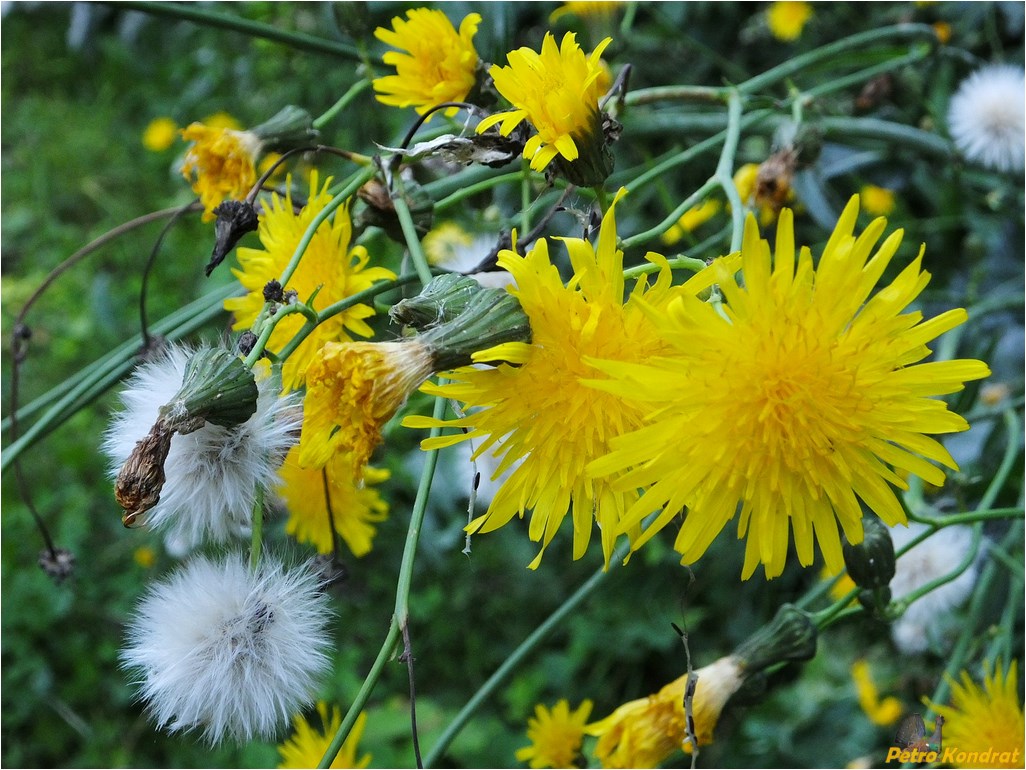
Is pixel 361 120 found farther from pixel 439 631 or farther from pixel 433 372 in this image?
pixel 433 372

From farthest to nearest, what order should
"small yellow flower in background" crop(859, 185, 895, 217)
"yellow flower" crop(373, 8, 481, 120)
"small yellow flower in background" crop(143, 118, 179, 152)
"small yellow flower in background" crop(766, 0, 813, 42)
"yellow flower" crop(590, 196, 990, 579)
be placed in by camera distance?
"small yellow flower in background" crop(143, 118, 179, 152) < "small yellow flower in background" crop(766, 0, 813, 42) < "small yellow flower in background" crop(859, 185, 895, 217) < "yellow flower" crop(373, 8, 481, 120) < "yellow flower" crop(590, 196, 990, 579)

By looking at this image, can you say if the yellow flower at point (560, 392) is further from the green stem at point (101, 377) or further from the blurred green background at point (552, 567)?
the blurred green background at point (552, 567)

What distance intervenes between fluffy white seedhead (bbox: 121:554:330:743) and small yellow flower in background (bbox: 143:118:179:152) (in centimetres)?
239

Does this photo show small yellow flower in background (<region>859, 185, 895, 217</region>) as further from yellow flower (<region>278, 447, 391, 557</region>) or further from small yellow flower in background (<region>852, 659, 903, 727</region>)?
yellow flower (<region>278, 447, 391, 557</region>)

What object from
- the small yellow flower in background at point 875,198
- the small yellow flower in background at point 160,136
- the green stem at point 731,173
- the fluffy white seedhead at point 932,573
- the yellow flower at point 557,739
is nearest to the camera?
the green stem at point 731,173

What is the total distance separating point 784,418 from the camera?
2.35ft

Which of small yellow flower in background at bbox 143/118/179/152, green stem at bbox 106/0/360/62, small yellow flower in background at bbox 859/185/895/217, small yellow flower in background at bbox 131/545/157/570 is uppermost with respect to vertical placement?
green stem at bbox 106/0/360/62

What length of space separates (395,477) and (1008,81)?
142cm

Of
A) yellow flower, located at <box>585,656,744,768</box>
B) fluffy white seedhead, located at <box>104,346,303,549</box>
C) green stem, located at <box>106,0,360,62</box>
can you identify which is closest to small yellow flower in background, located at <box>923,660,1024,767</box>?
yellow flower, located at <box>585,656,744,768</box>

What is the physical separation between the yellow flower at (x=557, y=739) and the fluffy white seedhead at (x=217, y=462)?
0.59 metres

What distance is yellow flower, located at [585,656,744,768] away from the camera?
100 cm

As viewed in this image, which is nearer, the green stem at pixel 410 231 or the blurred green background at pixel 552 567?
the green stem at pixel 410 231

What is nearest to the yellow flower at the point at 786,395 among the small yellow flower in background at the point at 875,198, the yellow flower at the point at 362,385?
the yellow flower at the point at 362,385

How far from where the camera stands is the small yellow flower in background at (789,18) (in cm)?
200
